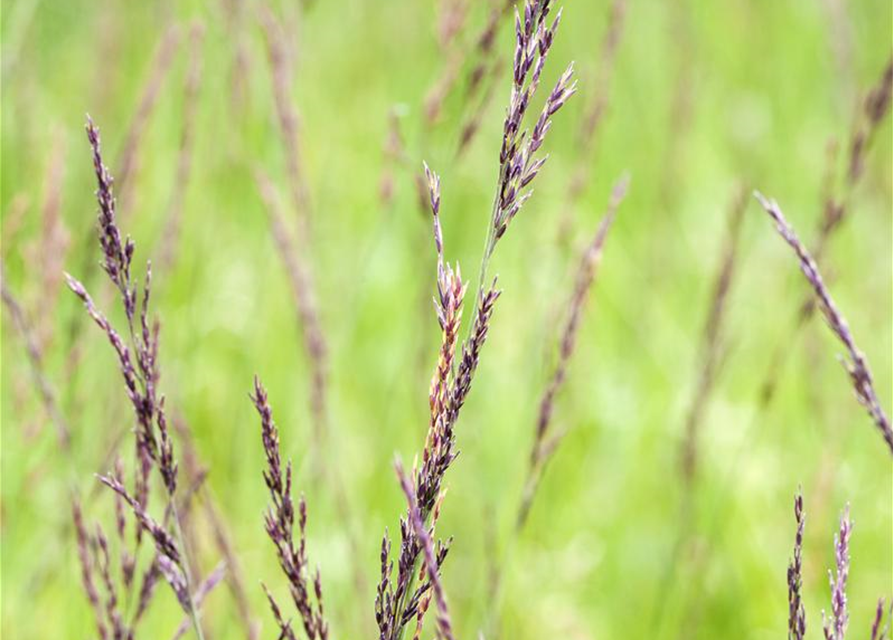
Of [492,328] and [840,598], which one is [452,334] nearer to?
[840,598]

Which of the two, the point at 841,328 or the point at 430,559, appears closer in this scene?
the point at 430,559

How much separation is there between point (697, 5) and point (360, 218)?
2101 millimetres

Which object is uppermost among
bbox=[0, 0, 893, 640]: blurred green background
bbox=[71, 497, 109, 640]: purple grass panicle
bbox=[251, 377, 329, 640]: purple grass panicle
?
bbox=[0, 0, 893, 640]: blurred green background

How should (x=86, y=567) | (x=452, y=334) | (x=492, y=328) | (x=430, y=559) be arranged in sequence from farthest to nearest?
1. (x=492, y=328)
2. (x=86, y=567)
3. (x=452, y=334)
4. (x=430, y=559)

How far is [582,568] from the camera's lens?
2340mm

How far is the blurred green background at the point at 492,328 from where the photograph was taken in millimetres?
2051

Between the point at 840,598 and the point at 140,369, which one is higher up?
the point at 140,369

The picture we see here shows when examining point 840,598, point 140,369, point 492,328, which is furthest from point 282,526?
point 492,328

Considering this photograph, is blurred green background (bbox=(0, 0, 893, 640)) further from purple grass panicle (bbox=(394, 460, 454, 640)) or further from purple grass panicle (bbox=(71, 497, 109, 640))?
purple grass panicle (bbox=(394, 460, 454, 640))

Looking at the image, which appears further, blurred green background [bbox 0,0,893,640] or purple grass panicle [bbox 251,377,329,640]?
blurred green background [bbox 0,0,893,640]

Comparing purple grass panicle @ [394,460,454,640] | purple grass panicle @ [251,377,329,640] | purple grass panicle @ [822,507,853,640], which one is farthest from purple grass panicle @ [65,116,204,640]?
purple grass panicle @ [822,507,853,640]

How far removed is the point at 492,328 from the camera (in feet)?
10.4

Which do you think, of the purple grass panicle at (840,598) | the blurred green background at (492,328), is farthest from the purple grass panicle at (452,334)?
the blurred green background at (492,328)

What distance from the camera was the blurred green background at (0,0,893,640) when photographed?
205 cm
